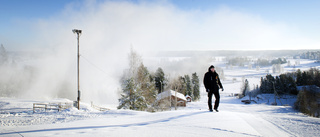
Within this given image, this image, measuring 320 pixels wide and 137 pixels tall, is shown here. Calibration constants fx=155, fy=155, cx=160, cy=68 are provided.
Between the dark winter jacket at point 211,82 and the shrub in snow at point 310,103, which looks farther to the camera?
the shrub in snow at point 310,103

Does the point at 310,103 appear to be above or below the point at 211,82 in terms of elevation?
below

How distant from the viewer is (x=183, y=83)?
5281 cm

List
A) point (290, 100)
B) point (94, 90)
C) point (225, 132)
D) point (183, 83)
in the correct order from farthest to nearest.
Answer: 1. point (290, 100)
2. point (183, 83)
3. point (94, 90)
4. point (225, 132)

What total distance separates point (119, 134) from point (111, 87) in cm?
4846

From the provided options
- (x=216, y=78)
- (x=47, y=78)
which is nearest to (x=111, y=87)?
(x=47, y=78)

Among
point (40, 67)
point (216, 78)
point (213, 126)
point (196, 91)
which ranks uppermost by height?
point (40, 67)

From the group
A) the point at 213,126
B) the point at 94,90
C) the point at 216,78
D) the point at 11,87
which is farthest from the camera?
the point at 94,90

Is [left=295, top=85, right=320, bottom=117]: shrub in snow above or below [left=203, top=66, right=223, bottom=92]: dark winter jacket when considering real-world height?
below

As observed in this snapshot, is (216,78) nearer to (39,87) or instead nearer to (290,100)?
(39,87)

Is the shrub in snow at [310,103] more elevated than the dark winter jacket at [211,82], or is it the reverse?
the dark winter jacket at [211,82]

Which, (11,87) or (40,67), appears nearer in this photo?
(11,87)

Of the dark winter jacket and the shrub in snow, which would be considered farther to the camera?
the shrub in snow

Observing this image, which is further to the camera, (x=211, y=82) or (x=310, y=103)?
(x=310, y=103)

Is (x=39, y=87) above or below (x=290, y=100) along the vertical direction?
above
